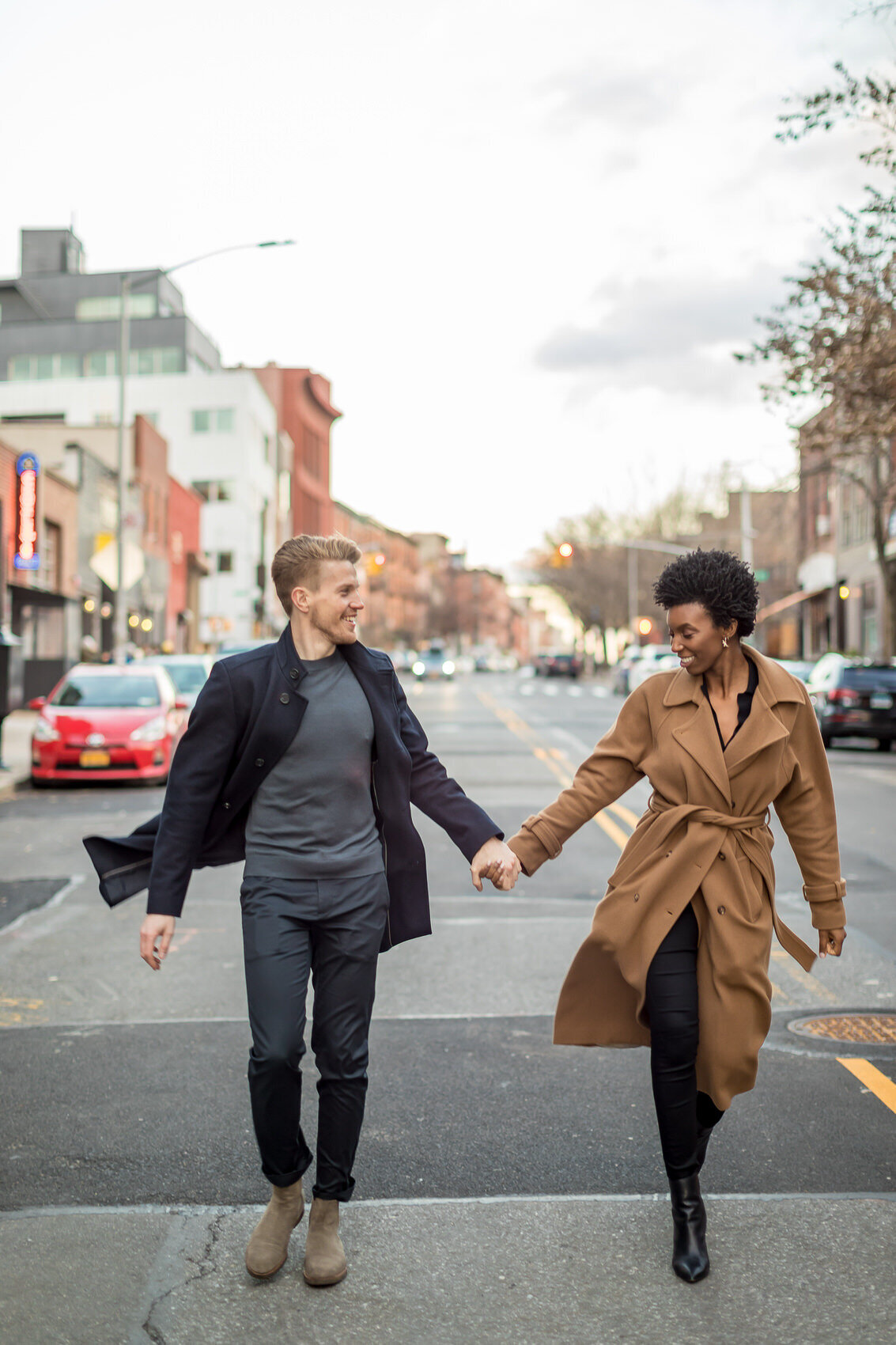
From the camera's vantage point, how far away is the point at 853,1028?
20.2 feet

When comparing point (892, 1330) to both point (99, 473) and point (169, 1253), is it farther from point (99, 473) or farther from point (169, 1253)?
point (99, 473)

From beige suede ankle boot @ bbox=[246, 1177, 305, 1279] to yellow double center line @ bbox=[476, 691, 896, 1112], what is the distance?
2.36 metres

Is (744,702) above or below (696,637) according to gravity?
below

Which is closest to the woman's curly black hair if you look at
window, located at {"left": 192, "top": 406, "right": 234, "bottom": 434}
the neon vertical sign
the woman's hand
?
the woman's hand

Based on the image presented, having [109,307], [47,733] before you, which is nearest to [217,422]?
[109,307]

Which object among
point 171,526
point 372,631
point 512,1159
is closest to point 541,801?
point 512,1159

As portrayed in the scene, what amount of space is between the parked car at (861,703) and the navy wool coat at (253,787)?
20288mm

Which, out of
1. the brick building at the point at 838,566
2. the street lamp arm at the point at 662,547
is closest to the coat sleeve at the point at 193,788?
the brick building at the point at 838,566

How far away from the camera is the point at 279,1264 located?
3.55 m

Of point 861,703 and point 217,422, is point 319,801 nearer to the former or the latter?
point 861,703

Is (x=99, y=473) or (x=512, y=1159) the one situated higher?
(x=99, y=473)

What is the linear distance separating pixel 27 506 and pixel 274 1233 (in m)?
28.2

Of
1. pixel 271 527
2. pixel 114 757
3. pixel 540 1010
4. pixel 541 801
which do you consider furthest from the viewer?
pixel 271 527

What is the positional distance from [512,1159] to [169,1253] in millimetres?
1208
